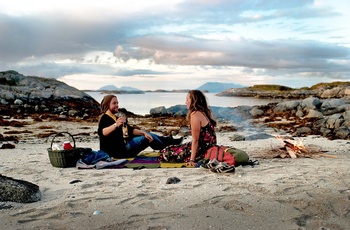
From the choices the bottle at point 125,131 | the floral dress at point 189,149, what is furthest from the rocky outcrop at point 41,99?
the floral dress at point 189,149

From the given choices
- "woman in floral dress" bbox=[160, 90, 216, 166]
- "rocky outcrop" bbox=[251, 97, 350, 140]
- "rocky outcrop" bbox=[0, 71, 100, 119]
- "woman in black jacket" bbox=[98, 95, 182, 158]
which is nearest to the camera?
"woman in floral dress" bbox=[160, 90, 216, 166]

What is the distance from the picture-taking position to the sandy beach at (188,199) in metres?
4.70

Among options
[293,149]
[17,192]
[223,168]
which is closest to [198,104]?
[223,168]

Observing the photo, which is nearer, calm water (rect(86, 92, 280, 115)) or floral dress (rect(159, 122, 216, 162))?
floral dress (rect(159, 122, 216, 162))

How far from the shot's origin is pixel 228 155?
7.80m

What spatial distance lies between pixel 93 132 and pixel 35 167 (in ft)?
32.7

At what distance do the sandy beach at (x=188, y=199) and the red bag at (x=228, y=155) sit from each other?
0.60 ft

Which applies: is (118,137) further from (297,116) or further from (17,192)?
(297,116)

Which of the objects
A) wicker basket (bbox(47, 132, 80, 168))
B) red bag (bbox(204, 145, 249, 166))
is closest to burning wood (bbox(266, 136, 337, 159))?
red bag (bbox(204, 145, 249, 166))

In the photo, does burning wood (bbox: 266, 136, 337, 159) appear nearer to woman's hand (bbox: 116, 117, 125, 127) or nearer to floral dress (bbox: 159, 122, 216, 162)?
floral dress (bbox: 159, 122, 216, 162)

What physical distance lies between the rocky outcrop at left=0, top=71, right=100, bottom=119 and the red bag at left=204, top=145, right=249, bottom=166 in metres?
18.4

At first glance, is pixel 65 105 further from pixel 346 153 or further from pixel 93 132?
pixel 346 153

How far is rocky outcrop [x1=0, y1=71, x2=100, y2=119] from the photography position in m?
27.1

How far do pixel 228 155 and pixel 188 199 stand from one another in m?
2.47
